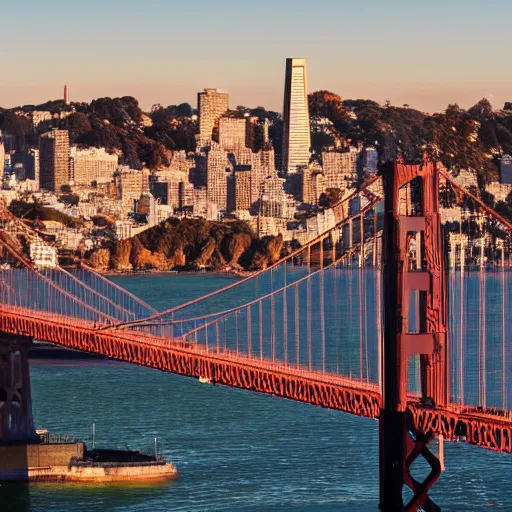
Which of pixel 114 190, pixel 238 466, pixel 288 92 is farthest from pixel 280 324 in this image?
pixel 288 92

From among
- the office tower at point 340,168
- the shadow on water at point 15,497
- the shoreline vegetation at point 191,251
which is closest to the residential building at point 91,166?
the office tower at point 340,168

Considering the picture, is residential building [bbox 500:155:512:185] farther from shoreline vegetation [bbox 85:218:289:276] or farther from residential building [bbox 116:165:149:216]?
residential building [bbox 116:165:149:216]

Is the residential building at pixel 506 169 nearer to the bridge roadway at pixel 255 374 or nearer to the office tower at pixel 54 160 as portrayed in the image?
the office tower at pixel 54 160

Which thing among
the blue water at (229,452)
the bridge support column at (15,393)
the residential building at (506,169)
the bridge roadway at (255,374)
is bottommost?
the blue water at (229,452)

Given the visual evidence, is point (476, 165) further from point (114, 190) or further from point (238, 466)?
point (238, 466)

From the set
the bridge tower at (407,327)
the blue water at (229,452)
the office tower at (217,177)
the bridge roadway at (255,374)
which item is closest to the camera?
the bridge roadway at (255,374)
